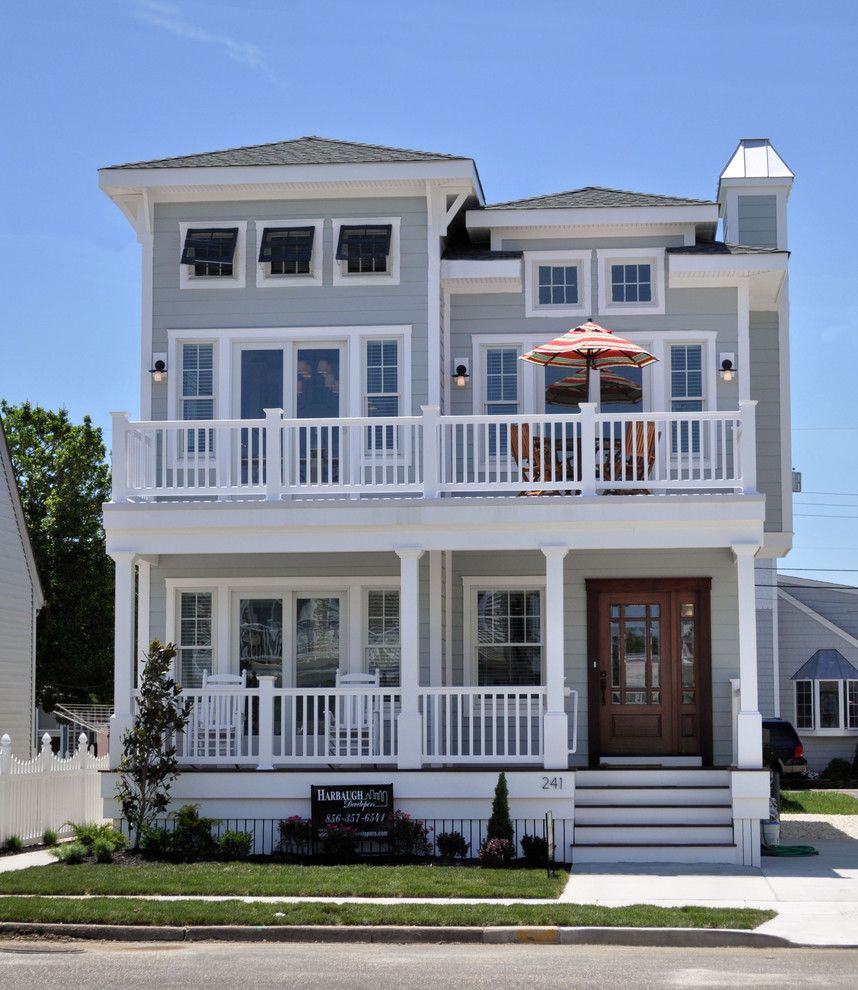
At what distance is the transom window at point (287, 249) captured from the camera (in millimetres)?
19969

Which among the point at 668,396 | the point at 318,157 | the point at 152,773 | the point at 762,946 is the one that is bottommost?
the point at 762,946

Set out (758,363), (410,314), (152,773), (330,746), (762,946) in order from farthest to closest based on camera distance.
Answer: (758,363) → (410,314) → (330,746) → (152,773) → (762,946)

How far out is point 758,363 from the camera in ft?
72.1

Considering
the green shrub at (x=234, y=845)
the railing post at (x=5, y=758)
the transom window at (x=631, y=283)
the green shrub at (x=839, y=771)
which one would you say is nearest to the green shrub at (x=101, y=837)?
the green shrub at (x=234, y=845)

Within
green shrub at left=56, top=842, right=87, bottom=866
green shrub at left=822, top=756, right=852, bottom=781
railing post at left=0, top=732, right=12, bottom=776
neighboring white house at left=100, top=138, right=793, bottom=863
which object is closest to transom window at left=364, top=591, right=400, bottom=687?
neighboring white house at left=100, top=138, right=793, bottom=863

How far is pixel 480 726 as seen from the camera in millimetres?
18672

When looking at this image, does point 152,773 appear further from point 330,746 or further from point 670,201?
point 670,201

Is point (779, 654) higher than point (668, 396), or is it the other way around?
point (668, 396)

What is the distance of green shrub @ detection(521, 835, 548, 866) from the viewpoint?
→ 631 inches

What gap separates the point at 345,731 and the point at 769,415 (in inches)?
309

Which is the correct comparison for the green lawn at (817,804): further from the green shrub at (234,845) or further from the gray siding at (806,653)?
the green shrub at (234,845)

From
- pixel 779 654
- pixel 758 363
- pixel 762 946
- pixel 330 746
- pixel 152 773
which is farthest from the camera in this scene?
pixel 779 654

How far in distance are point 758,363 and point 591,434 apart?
5.53 meters

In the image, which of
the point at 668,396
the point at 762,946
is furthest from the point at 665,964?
the point at 668,396
